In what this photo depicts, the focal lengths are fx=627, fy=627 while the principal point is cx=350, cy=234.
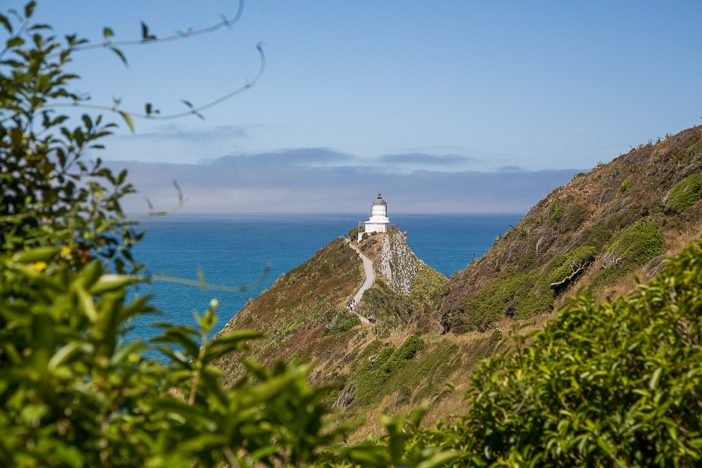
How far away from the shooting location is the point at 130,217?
3.68m

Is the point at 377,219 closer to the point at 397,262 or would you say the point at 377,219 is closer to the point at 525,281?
the point at 397,262

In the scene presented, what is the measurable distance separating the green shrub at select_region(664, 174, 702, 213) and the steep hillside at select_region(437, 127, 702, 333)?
3 centimetres

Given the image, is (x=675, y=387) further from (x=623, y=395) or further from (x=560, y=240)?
(x=560, y=240)

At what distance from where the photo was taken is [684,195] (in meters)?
23.5

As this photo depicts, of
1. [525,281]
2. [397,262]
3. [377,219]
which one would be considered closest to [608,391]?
[525,281]

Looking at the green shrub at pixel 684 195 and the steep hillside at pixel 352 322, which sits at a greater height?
the green shrub at pixel 684 195

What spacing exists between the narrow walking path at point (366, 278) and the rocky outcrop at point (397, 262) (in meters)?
1.26

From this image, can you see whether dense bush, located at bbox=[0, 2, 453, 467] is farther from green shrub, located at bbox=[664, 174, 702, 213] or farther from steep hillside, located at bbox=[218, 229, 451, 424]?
green shrub, located at bbox=[664, 174, 702, 213]

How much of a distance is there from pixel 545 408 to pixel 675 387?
967mm

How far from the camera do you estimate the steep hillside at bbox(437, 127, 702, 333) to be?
→ 73.9 feet

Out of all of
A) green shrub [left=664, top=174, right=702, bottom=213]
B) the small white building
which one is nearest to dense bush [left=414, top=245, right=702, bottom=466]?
green shrub [left=664, top=174, right=702, bottom=213]

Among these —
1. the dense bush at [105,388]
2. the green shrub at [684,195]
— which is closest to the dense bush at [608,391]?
the dense bush at [105,388]

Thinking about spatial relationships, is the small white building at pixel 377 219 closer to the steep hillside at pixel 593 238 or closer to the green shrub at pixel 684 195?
the steep hillside at pixel 593 238

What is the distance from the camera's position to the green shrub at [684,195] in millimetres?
23219
